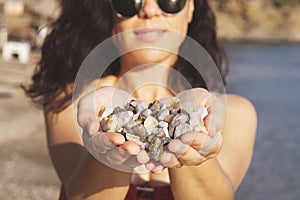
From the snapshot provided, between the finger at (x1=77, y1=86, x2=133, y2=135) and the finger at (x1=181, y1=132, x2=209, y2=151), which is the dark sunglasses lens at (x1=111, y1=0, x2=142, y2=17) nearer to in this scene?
the finger at (x1=77, y1=86, x2=133, y2=135)

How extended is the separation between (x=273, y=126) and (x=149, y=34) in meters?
8.18

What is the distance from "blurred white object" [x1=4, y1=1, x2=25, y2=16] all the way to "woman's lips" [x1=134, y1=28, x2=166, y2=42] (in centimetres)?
1947

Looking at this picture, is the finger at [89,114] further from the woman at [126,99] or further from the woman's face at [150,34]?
the woman's face at [150,34]

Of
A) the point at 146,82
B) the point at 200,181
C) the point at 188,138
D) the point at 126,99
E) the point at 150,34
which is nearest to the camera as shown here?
the point at 188,138

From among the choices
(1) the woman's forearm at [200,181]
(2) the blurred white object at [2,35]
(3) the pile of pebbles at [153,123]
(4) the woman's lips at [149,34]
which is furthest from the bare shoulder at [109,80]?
(2) the blurred white object at [2,35]

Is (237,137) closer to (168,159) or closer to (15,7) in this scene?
(168,159)

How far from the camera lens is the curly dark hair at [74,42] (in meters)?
2.43

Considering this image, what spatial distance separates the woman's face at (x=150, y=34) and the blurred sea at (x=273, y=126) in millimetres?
4279

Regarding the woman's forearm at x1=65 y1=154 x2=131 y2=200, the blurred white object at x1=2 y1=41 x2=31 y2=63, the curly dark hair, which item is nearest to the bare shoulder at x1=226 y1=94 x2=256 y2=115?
the curly dark hair

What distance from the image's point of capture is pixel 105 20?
95.7 inches

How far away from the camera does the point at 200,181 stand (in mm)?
1716

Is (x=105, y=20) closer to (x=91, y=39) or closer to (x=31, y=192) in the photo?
(x=91, y=39)

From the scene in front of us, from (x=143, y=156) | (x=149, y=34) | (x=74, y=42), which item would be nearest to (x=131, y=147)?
(x=143, y=156)

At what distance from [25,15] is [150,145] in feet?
69.4
